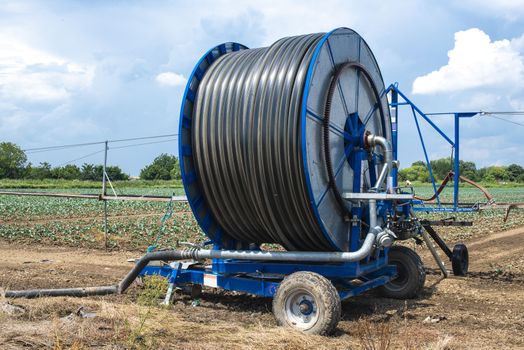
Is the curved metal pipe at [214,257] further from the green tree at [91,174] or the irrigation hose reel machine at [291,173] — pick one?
the green tree at [91,174]

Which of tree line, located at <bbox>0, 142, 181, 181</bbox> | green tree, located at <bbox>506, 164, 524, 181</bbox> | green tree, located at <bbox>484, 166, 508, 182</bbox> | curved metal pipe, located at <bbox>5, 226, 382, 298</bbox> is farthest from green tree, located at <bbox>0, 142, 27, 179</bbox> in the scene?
curved metal pipe, located at <bbox>5, 226, 382, 298</bbox>

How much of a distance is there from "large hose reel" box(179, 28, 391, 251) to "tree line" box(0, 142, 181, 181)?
3023 inches

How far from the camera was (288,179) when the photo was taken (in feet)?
23.1

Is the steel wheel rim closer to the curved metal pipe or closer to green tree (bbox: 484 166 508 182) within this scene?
the curved metal pipe

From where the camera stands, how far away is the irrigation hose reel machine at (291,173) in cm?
696

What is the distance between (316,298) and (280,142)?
185 centimetres

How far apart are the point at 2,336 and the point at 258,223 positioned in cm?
334

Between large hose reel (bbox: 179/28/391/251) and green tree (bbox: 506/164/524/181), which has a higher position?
green tree (bbox: 506/164/524/181)

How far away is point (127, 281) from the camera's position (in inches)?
341

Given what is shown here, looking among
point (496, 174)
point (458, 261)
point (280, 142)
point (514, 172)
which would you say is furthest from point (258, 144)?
point (514, 172)

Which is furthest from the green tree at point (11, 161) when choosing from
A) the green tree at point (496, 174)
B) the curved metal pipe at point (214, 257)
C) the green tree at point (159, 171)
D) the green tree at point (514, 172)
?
the curved metal pipe at point (214, 257)

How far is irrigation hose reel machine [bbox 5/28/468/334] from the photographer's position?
22.9 ft

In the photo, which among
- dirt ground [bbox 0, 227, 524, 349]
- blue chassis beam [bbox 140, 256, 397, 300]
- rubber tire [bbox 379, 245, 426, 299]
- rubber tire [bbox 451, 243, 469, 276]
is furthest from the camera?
rubber tire [bbox 451, 243, 469, 276]

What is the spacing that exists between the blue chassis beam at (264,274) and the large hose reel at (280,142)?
337 millimetres
